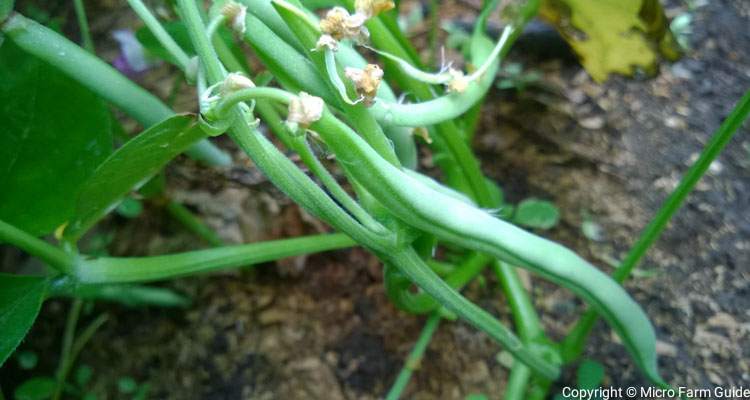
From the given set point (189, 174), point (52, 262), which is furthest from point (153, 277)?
point (189, 174)

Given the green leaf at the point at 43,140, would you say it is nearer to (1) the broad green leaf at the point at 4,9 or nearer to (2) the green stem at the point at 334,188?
(1) the broad green leaf at the point at 4,9

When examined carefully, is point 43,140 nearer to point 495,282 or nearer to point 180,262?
point 180,262

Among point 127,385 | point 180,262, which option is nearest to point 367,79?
point 180,262

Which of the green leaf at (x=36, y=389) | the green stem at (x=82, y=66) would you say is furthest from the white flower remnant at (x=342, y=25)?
the green leaf at (x=36, y=389)

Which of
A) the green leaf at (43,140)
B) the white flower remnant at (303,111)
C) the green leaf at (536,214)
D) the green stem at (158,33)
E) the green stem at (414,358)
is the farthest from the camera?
the green leaf at (536,214)

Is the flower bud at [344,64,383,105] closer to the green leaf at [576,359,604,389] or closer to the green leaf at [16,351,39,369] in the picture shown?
the green leaf at [576,359,604,389]

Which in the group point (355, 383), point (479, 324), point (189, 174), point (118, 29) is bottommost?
point (355, 383)

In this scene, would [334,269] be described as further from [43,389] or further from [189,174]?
[43,389]
